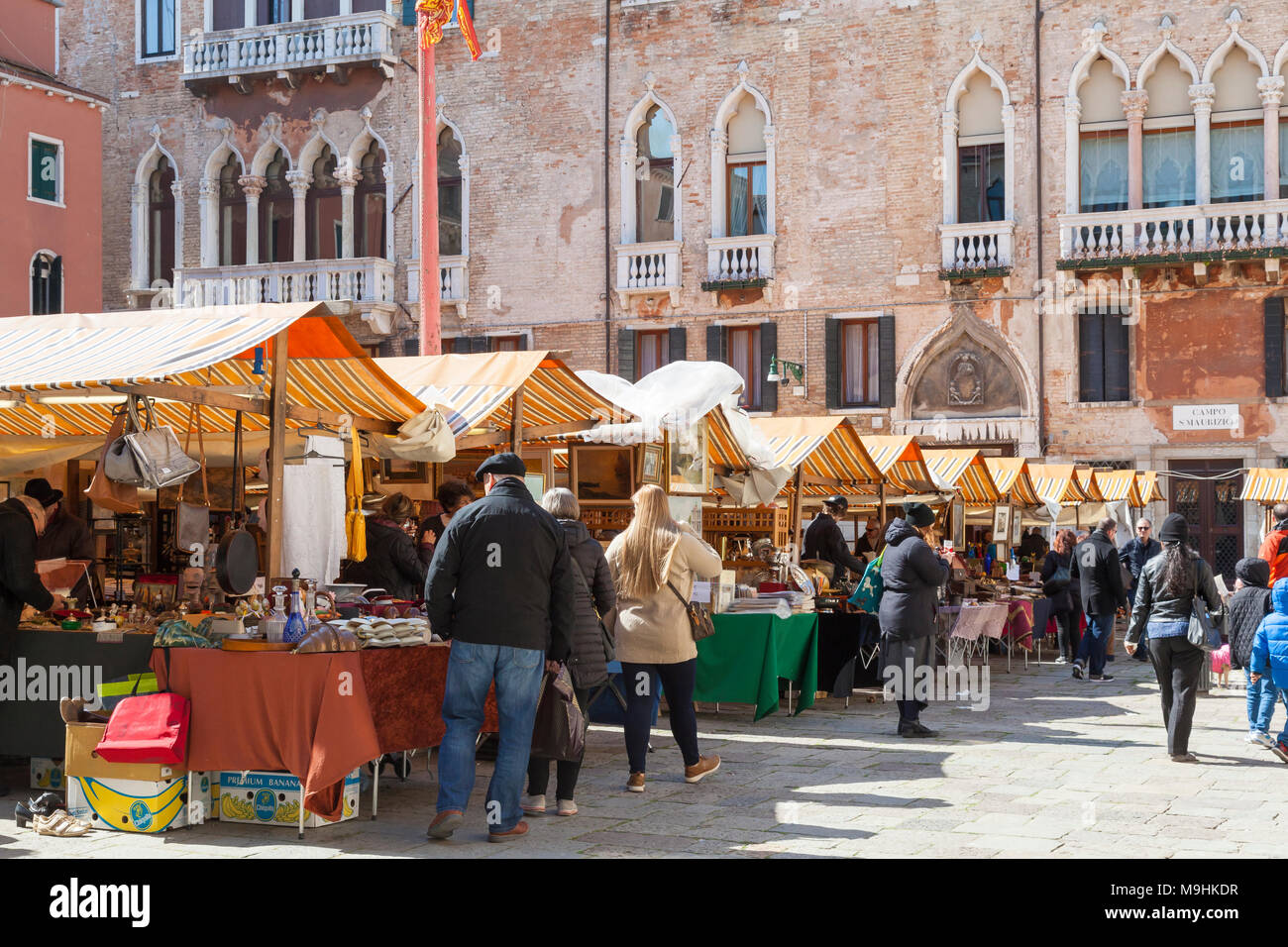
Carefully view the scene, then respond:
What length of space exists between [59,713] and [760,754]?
421 centimetres

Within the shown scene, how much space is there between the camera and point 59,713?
7.50 m

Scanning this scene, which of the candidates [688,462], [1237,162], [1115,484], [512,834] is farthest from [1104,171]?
[512,834]

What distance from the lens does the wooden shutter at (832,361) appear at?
2461 centimetres

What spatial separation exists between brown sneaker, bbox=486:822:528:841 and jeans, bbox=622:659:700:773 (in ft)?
4.27

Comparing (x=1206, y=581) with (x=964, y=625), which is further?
(x=964, y=625)

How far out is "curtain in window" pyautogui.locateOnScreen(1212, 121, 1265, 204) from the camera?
2256cm

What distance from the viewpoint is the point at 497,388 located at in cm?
1012

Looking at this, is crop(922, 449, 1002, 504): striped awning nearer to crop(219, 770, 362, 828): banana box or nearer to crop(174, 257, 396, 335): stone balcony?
crop(219, 770, 362, 828): banana box

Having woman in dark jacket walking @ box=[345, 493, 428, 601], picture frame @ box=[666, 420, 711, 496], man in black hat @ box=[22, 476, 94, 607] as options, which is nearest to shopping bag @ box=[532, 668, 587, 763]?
woman in dark jacket walking @ box=[345, 493, 428, 601]

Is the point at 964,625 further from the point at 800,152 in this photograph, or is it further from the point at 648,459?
the point at 800,152

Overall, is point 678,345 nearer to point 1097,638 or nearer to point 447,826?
point 1097,638

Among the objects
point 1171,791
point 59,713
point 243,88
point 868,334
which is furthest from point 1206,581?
point 243,88

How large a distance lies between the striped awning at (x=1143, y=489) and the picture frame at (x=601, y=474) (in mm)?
10937

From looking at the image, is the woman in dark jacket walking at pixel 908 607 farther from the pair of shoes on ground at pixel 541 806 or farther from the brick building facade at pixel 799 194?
the brick building facade at pixel 799 194
